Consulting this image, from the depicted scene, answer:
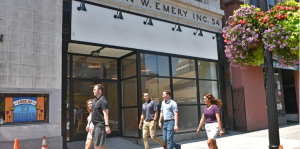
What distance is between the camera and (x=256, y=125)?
13.1 metres

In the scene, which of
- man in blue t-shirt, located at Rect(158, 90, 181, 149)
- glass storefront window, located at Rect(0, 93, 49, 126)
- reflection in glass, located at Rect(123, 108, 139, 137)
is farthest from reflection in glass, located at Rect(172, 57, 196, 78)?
glass storefront window, located at Rect(0, 93, 49, 126)

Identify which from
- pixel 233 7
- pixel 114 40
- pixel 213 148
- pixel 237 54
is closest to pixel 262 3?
pixel 237 54

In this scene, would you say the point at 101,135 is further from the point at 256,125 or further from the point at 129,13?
the point at 256,125

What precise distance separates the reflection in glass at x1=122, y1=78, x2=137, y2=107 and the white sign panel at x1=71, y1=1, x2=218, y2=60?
1551 mm

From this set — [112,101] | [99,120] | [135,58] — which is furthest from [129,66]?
[99,120]

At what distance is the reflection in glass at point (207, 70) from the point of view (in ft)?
40.3

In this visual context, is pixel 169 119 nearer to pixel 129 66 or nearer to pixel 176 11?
pixel 129 66

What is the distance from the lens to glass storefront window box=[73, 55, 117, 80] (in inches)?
403

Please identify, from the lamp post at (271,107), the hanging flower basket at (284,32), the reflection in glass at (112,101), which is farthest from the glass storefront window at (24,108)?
the hanging flower basket at (284,32)

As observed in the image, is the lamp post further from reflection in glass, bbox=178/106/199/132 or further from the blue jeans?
reflection in glass, bbox=178/106/199/132

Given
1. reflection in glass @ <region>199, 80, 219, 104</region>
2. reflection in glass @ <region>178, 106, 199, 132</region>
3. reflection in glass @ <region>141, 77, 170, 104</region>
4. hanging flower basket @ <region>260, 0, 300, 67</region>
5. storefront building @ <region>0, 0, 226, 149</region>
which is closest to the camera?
hanging flower basket @ <region>260, 0, 300, 67</region>

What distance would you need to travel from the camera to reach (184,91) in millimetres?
11430

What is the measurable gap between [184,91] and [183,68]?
1054mm

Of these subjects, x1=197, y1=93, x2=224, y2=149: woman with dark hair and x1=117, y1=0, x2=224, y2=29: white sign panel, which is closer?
x1=197, y1=93, x2=224, y2=149: woman with dark hair
